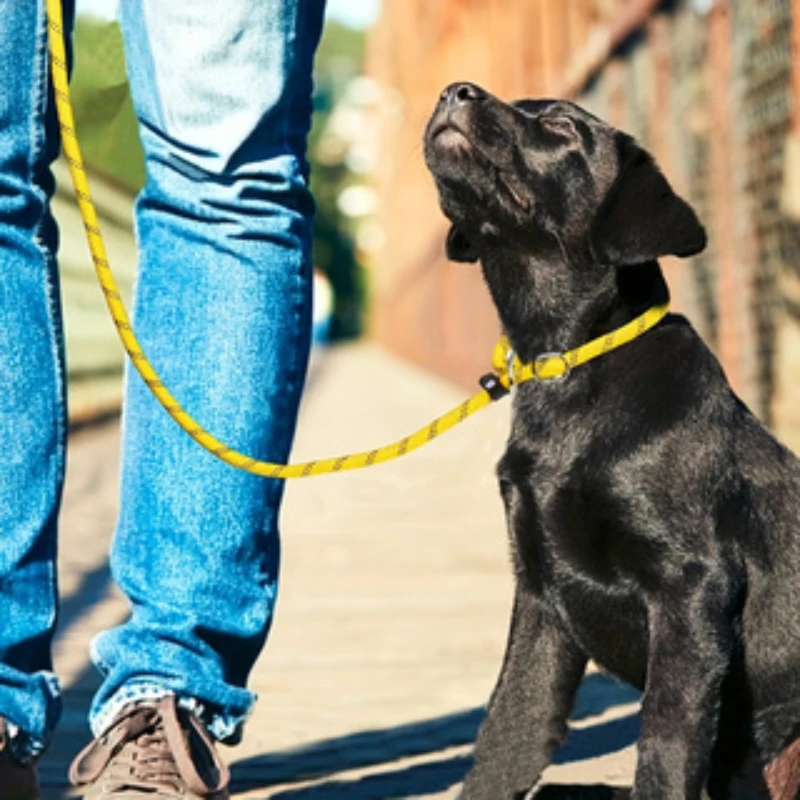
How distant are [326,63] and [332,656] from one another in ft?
276

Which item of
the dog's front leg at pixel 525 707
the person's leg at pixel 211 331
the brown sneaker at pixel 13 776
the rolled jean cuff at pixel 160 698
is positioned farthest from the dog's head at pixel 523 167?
the brown sneaker at pixel 13 776

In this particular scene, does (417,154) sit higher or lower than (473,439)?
higher

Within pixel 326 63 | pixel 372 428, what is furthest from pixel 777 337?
pixel 326 63

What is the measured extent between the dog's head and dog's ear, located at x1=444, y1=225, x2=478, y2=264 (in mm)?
96

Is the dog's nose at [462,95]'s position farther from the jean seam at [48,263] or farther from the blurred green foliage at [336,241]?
the blurred green foliage at [336,241]

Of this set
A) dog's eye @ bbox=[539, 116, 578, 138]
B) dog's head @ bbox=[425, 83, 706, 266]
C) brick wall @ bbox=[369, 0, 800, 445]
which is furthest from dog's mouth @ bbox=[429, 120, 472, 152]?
brick wall @ bbox=[369, 0, 800, 445]

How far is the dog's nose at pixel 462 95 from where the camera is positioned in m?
3.11

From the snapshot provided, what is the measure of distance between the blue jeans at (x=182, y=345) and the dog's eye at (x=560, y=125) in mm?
474

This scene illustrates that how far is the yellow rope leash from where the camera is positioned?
107 inches

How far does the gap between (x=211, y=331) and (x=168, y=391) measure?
12 cm

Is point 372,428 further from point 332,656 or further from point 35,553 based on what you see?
point 35,553

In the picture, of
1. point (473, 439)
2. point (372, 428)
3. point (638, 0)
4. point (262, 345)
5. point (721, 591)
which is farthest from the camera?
point (372, 428)

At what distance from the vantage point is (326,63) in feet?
284

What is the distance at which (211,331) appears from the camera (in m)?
2.83
